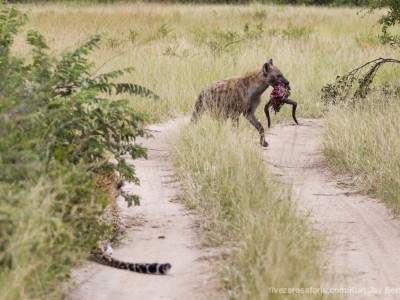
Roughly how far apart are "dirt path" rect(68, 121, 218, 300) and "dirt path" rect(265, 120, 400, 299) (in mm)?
846

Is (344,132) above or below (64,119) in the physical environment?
below

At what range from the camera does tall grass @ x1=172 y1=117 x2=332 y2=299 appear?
16.9 ft

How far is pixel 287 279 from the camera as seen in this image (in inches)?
197

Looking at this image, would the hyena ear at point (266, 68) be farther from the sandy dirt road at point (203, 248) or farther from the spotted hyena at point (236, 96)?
the sandy dirt road at point (203, 248)

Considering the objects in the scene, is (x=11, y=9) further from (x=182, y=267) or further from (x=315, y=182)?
(x=315, y=182)

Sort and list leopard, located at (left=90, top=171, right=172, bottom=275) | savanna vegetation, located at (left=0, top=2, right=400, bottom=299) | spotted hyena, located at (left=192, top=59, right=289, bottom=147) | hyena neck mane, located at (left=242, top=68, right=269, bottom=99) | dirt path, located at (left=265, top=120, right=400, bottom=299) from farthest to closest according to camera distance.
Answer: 1. hyena neck mane, located at (left=242, top=68, right=269, bottom=99)
2. spotted hyena, located at (left=192, top=59, right=289, bottom=147)
3. dirt path, located at (left=265, top=120, right=400, bottom=299)
4. leopard, located at (left=90, top=171, right=172, bottom=275)
5. savanna vegetation, located at (left=0, top=2, right=400, bottom=299)

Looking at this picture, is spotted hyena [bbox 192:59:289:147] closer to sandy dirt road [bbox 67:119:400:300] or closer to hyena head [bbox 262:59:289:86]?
hyena head [bbox 262:59:289:86]

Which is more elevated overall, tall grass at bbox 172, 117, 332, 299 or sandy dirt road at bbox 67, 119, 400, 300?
tall grass at bbox 172, 117, 332, 299

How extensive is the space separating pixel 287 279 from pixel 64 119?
7.03 feet

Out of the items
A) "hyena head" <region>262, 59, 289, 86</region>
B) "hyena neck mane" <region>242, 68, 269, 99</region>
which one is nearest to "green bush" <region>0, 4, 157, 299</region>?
"hyena neck mane" <region>242, 68, 269, 99</region>

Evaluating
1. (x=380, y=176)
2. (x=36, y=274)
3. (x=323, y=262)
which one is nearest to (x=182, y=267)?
(x=323, y=262)

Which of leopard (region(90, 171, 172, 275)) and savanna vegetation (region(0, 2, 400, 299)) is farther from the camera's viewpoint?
leopard (region(90, 171, 172, 275))

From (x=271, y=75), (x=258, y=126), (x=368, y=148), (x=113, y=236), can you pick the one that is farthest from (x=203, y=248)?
(x=271, y=75)

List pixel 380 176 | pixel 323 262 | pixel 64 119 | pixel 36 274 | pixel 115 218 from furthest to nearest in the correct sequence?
pixel 380 176 < pixel 115 218 < pixel 64 119 < pixel 323 262 < pixel 36 274
